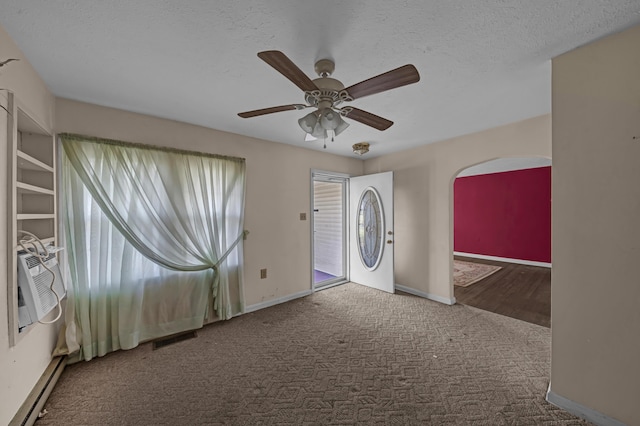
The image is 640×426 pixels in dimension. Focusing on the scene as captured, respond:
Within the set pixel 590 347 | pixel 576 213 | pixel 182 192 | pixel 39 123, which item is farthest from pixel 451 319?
pixel 39 123

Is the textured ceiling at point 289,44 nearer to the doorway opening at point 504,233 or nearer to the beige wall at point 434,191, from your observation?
the beige wall at point 434,191

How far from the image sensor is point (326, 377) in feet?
6.31

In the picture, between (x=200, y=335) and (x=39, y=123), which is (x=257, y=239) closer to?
(x=200, y=335)

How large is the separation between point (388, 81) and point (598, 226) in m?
1.54

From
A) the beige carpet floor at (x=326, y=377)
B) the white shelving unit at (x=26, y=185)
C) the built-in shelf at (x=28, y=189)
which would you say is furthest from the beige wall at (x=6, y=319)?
the beige carpet floor at (x=326, y=377)

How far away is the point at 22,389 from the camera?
5.00 ft

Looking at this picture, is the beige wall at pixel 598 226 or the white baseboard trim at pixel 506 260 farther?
the white baseboard trim at pixel 506 260

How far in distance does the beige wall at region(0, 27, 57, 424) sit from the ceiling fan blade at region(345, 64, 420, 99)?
1.97 meters

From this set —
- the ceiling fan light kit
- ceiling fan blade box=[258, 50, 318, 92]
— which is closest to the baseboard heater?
ceiling fan blade box=[258, 50, 318, 92]

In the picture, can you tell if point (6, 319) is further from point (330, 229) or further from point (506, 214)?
point (506, 214)

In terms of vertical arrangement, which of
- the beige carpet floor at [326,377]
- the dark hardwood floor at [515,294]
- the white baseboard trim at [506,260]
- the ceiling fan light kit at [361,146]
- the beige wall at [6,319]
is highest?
the ceiling fan light kit at [361,146]

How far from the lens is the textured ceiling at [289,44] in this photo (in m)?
1.21

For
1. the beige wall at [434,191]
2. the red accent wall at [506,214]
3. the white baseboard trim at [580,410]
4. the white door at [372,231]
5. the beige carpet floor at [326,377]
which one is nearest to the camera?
the white baseboard trim at [580,410]

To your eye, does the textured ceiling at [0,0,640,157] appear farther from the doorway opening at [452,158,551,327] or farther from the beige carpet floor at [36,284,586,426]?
the doorway opening at [452,158,551,327]
